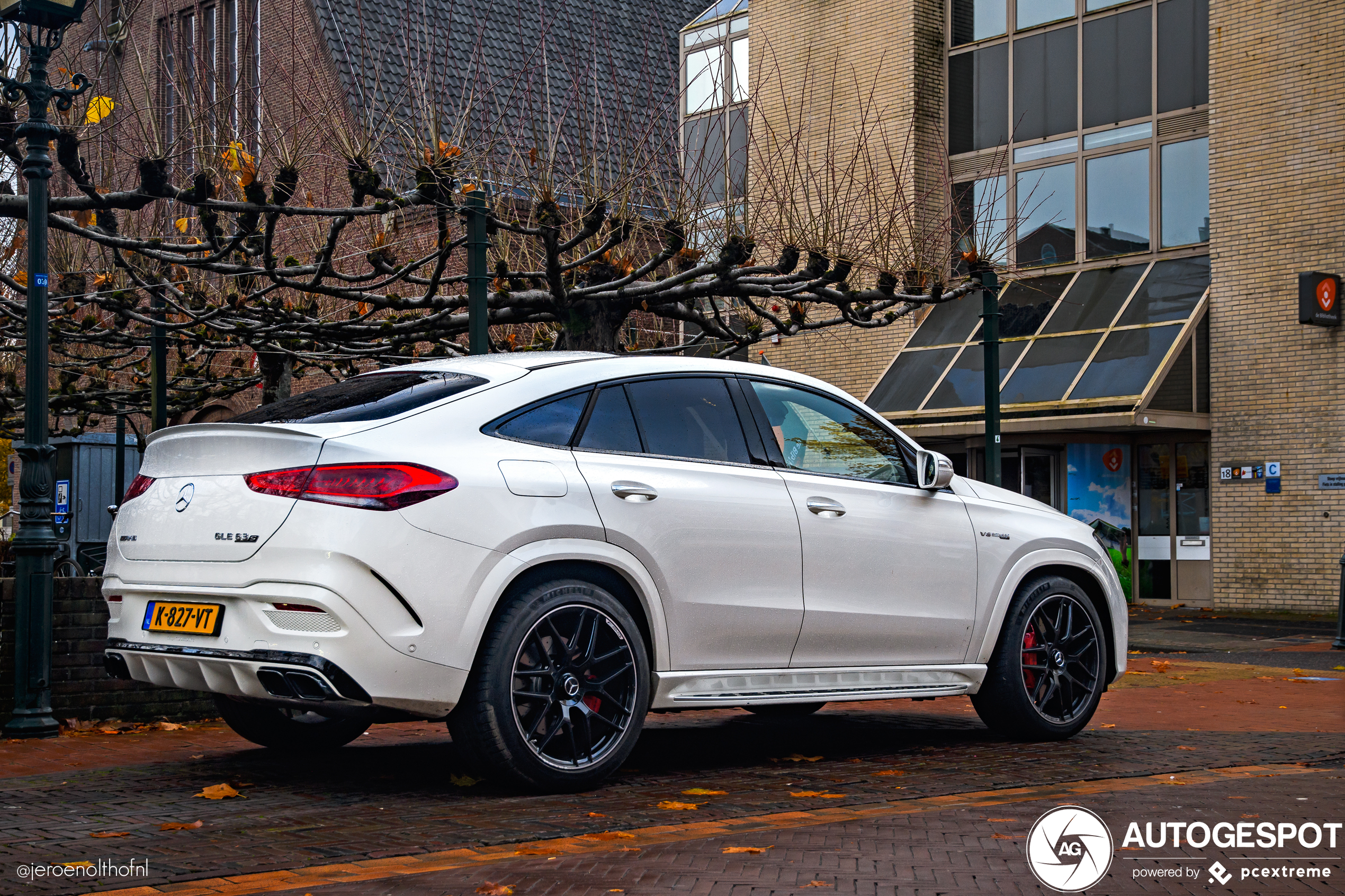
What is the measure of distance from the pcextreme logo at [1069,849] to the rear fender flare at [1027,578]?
1.75m

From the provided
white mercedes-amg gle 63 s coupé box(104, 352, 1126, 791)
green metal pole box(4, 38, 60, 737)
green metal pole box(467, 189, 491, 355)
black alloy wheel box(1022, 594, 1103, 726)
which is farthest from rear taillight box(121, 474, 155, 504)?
black alloy wheel box(1022, 594, 1103, 726)

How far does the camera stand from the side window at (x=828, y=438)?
263 inches

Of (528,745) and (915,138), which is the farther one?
(915,138)

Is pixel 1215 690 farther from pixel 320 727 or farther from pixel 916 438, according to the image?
pixel 916 438

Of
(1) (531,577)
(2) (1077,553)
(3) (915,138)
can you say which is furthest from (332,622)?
(3) (915,138)

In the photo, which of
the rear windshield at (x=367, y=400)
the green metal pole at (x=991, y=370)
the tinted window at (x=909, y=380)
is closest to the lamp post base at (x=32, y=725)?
the rear windshield at (x=367, y=400)

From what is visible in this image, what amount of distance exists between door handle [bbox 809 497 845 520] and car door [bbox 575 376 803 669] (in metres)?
0.13

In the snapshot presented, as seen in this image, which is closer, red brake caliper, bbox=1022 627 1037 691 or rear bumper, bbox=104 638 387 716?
rear bumper, bbox=104 638 387 716

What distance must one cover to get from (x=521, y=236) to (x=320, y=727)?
741 cm

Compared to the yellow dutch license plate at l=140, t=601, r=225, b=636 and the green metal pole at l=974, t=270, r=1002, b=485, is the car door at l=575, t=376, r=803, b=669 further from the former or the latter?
the green metal pole at l=974, t=270, r=1002, b=485

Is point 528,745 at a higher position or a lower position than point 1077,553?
lower

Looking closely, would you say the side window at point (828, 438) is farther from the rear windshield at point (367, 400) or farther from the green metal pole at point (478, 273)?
the green metal pole at point (478, 273)

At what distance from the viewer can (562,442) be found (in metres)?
5.86

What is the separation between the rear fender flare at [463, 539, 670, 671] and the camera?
535cm
